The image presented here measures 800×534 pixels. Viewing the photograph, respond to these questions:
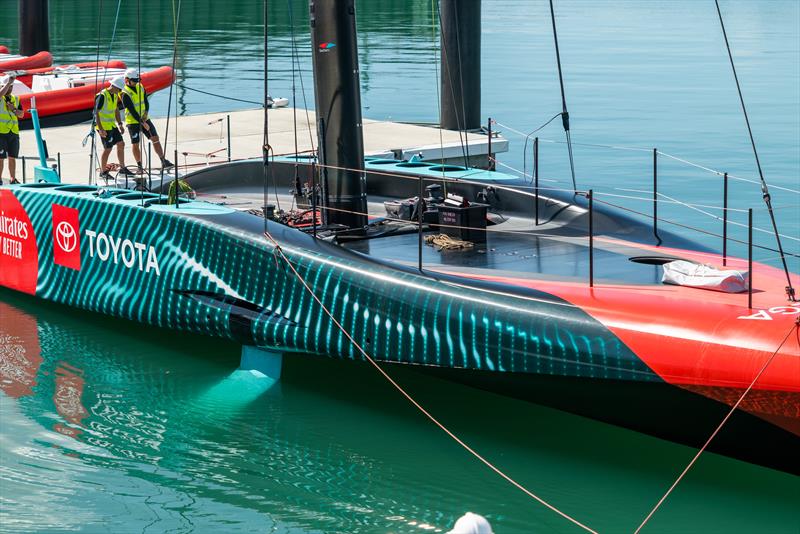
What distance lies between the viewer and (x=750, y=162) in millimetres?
20812

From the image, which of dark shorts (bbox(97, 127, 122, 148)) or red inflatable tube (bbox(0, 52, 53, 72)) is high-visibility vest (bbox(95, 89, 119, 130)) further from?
red inflatable tube (bbox(0, 52, 53, 72))

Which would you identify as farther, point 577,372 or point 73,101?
point 73,101

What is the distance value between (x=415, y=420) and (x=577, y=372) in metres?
1.59

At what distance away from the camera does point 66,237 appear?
1096cm

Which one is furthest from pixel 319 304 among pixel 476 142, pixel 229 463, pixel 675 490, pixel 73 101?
pixel 73 101

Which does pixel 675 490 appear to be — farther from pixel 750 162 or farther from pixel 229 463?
pixel 750 162

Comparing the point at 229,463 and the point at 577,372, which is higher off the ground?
the point at 577,372

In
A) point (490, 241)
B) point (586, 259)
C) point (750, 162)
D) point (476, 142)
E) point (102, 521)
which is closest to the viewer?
point (102, 521)

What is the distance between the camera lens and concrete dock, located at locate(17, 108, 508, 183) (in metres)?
16.0

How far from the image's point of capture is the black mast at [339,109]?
10086 millimetres

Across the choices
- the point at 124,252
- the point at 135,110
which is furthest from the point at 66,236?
the point at 135,110

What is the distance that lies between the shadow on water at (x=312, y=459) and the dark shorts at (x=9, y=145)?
14.6 feet

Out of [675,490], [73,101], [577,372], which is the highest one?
[73,101]

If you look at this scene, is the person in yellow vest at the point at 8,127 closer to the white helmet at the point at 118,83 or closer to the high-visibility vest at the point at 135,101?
the white helmet at the point at 118,83
